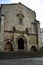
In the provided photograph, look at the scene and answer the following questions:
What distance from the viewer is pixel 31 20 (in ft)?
114

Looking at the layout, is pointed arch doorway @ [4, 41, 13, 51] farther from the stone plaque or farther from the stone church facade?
the stone plaque

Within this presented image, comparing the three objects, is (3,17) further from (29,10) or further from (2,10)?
(29,10)

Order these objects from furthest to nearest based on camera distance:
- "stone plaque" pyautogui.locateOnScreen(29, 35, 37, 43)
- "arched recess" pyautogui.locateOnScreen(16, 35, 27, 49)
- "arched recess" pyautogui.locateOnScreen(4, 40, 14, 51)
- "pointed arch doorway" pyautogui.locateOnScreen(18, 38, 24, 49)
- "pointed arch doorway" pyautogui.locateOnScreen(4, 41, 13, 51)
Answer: "stone plaque" pyautogui.locateOnScreen(29, 35, 37, 43) < "pointed arch doorway" pyautogui.locateOnScreen(18, 38, 24, 49) < "arched recess" pyautogui.locateOnScreen(16, 35, 27, 49) < "pointed arch doorway" pyautogui.locateOnScreen(4, 41, 13, 51) < "arched recess" pyautogui.locateOnScreen(4, 40, 14, 51)

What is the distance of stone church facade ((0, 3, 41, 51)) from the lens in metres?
30.9

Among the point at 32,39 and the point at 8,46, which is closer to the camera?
the point at 8,46

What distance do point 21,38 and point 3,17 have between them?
5456 millimetres

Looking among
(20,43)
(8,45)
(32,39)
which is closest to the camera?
(8,45)

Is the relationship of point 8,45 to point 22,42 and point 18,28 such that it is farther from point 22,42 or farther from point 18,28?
point 18,28

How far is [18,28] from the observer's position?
1287 inches

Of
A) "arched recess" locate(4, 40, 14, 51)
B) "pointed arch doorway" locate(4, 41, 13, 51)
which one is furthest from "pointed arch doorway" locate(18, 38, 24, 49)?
"pointed arch doorway" locate(4, 41, 13, 51)

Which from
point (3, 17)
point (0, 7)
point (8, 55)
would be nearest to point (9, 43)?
point (3, 17)

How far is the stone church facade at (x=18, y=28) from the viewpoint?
1216 inches

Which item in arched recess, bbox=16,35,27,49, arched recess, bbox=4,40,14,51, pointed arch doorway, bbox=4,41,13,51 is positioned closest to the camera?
arched recess, bbox=4,40,14,51

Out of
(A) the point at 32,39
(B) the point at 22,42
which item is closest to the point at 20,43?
(B) the point at 22,42
